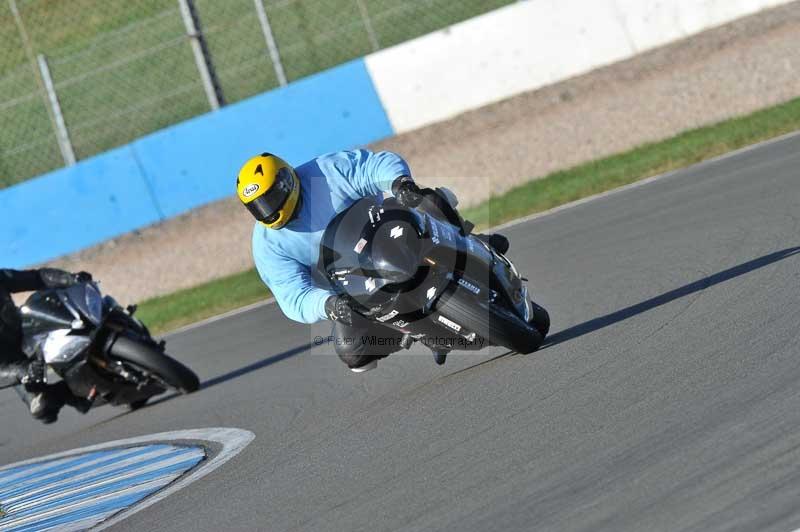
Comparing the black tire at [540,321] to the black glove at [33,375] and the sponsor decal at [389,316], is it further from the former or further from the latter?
the black glove at [33,375]

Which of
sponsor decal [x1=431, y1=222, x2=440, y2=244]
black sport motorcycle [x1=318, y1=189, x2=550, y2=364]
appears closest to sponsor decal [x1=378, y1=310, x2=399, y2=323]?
black sport motorcycle [x1=318, y1=189, x2=550, y2=364]

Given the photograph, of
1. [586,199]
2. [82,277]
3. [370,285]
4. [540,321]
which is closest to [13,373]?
[82,277]

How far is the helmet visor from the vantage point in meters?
7.16

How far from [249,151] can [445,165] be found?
2.70 meters

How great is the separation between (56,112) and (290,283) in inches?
461

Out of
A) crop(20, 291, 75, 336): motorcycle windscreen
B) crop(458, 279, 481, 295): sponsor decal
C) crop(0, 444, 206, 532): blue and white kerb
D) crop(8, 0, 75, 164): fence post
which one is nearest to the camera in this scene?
crop(0, 444, 206, 532): blue and white kerb

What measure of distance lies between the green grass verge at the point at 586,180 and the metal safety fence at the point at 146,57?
360cm

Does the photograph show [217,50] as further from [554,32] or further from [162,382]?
[162,382]

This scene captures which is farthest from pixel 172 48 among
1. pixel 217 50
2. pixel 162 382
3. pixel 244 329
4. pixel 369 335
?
pixel 369 335

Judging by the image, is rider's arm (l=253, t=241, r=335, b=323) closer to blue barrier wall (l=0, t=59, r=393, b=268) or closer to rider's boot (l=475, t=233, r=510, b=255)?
rider's boot (l=475, t=233, r=510, b=255)

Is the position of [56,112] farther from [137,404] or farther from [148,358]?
[148,358]

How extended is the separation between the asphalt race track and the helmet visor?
1251mm

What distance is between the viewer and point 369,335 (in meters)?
7.53

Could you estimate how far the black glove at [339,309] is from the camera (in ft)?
22.5
